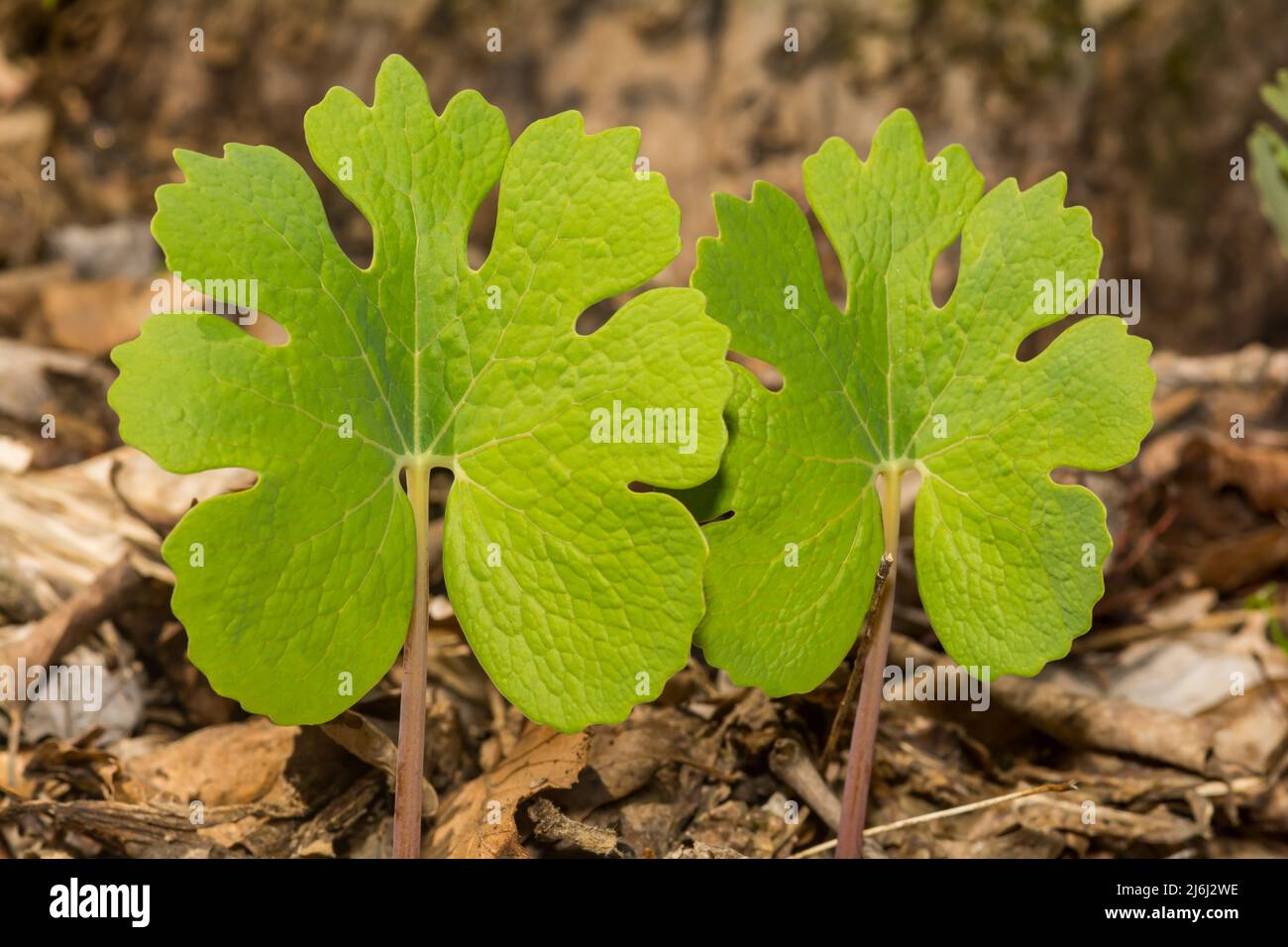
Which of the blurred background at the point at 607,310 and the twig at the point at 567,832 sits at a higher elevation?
the blurred background at the point at 607,310

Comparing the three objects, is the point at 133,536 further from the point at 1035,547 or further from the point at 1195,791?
the point at 1195,791

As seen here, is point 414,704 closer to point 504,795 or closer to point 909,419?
point 504,795

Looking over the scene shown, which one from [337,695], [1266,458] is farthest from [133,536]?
[1266,458]

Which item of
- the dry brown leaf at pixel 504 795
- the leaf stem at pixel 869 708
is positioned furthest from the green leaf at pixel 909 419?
the dry brown leaf at pixel 504 795

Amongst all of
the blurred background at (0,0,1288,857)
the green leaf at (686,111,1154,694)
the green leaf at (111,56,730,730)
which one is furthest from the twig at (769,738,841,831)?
the green leaf at (111,56,730,730)

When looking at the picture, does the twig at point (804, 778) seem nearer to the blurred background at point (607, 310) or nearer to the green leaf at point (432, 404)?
the blurred background at point (607, 310)

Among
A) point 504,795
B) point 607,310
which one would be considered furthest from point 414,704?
point 607,310
